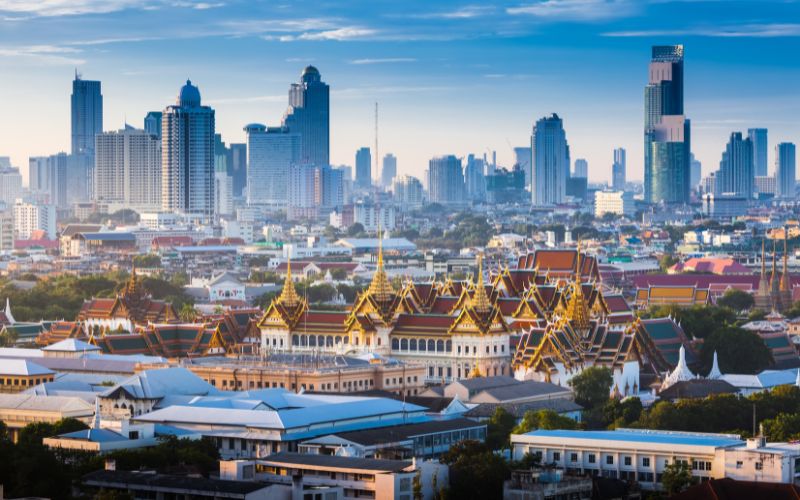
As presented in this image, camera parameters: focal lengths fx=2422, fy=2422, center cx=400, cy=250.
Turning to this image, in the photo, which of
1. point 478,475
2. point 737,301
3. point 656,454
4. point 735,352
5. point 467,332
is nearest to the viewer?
point 478,475

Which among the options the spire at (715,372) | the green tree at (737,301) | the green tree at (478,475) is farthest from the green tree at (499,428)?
the green tree at (737,301)

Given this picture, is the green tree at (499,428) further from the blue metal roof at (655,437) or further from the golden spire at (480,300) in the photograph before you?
the golden spire at (480,300)

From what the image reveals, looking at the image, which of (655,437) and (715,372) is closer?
(655,437)

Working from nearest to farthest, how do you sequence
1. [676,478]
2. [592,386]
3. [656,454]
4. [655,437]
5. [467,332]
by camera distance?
[676,478] < [656,454] < [655,437] < [592,386] < [467,332]

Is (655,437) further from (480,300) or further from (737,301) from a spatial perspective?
(737,301)

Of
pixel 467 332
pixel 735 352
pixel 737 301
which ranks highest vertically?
pixel 467 332

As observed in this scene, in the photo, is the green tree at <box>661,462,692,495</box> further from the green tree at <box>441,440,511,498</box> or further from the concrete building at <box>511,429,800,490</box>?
the green tree at <box>441,440,511,498</box>

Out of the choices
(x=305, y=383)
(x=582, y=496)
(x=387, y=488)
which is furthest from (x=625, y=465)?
(x=305, y=383)

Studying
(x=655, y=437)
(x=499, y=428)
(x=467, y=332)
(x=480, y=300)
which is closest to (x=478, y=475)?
(x=655, y=437)
